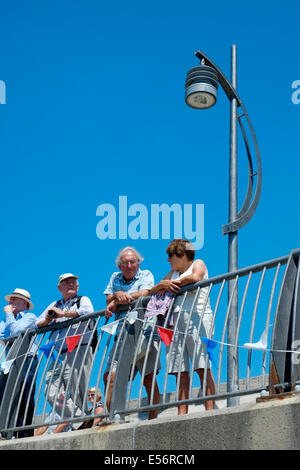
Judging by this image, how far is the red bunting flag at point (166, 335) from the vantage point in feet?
18.8

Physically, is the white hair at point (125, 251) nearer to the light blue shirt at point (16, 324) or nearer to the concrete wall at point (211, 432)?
the light blue shirt at point (16, 324)

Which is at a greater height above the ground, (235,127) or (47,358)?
(235,127)

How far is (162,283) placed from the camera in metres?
6.13

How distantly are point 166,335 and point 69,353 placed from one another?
1.43 meters

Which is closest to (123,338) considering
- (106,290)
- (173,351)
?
(173,351)

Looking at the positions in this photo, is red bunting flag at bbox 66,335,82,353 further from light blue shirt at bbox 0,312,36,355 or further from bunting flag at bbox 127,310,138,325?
light blue shirt at bbox 0,312,36,355

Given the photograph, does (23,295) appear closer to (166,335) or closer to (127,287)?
(127,287)

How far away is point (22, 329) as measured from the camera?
7785mm

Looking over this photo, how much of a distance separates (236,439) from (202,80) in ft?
18.9

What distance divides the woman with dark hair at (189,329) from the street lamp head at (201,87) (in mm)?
3391

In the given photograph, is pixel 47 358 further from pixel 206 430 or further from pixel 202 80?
pixel 202 80

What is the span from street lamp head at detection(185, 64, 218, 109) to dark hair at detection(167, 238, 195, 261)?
3063 mm

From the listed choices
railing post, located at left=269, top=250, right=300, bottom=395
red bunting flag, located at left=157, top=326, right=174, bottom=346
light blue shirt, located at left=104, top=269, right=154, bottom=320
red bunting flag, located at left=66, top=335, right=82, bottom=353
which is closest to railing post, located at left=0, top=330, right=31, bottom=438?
red bunting flag, located at left=66, top=335, right=82, bottom=353
